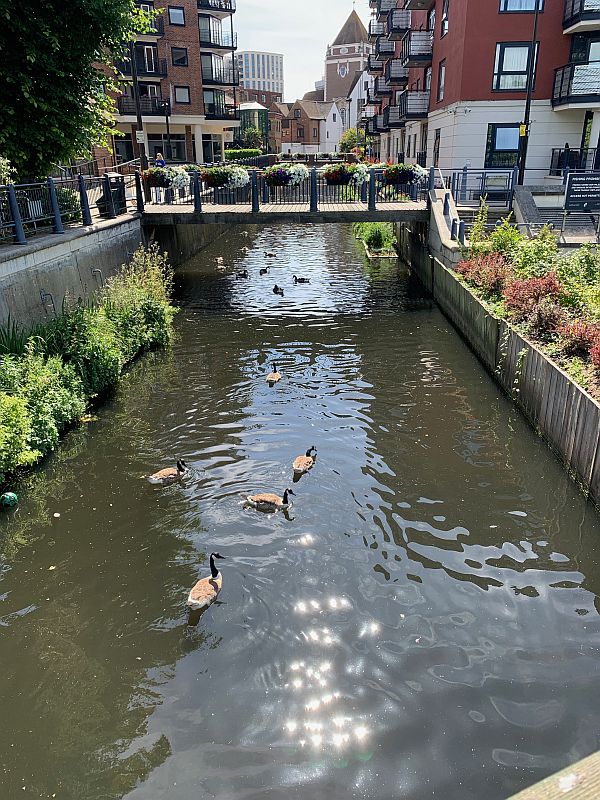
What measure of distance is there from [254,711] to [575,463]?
228 inches

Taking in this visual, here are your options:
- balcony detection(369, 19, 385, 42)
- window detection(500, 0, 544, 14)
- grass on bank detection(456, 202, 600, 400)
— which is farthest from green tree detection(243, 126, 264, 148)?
grass on bank detection(456, 202, 600, 400)

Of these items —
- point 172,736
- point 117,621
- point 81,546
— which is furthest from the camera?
point 81,546

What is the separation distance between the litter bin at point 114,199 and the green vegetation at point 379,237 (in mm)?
13231

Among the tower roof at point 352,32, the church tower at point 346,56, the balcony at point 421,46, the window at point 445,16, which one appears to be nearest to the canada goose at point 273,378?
the window at point 445,16

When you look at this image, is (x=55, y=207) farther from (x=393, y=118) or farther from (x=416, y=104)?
(x=393, y=118)

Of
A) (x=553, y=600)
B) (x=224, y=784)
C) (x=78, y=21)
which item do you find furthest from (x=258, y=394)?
(x=78, y=21)

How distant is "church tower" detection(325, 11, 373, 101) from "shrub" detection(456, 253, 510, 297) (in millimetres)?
128399

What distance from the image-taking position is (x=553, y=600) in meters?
6.34

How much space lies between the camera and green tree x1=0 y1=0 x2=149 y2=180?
41.9 feet

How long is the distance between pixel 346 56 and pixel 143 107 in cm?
10315

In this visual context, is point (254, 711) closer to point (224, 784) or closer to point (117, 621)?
point (224, 784)

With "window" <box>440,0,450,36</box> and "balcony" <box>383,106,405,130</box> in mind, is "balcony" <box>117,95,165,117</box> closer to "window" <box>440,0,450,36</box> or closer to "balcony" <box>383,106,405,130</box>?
"balcony" <box>383,106,405,130</box>

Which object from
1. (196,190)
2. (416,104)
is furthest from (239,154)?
(196,190)

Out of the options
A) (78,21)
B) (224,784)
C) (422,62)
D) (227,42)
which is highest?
(227,42)
